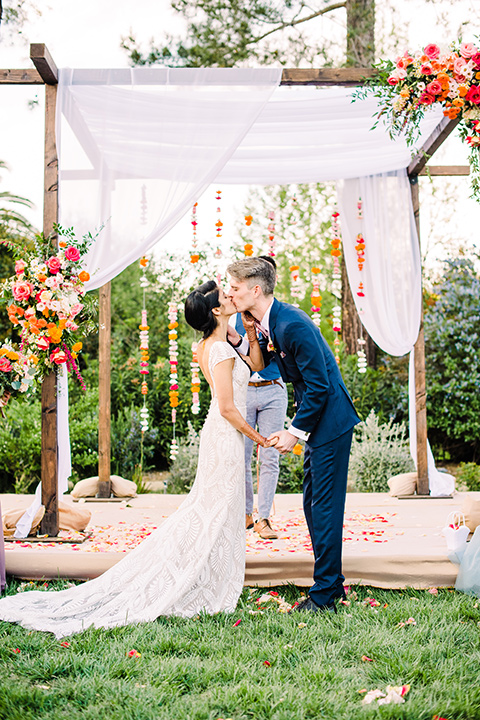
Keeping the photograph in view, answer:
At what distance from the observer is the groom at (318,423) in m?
2.91

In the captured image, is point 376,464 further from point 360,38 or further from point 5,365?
point 360,38

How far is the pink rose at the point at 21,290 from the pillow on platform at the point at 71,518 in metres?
1.30

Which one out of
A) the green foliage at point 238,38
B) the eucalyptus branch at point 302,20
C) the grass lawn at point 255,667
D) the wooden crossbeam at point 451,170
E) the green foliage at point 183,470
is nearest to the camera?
the grass lawn at point 255,667

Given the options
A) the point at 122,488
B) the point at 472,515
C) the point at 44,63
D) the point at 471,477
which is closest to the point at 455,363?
the point at 471,477

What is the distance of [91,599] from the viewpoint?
292cm

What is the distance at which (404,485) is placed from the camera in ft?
17.4

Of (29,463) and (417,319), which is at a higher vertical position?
(417,319)

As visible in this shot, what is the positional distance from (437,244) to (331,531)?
7.28m

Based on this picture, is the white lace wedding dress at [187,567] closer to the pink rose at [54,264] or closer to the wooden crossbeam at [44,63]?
the pink rose at [54,264]

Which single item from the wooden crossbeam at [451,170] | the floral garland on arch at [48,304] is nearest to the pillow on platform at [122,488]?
the floral garland on arch at [48,304]

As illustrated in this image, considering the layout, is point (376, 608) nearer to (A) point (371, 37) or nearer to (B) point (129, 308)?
(A) point (371, 37)

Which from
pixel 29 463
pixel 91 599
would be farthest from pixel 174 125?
pixel 29 463

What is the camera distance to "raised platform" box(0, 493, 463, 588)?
3.35 meters

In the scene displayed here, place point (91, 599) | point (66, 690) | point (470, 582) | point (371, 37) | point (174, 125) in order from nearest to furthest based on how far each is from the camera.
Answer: point (66, 690) → point (91, 599) → point (470, 582) → point (174, 125) → point (371, 37)
